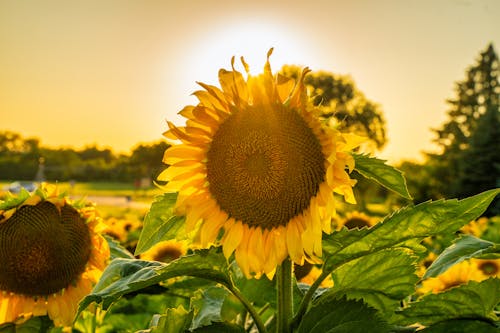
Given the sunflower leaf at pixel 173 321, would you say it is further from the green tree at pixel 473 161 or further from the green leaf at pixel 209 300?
the green tree at pixel 473 161

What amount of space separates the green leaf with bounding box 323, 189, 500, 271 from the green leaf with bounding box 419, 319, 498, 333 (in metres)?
0.18

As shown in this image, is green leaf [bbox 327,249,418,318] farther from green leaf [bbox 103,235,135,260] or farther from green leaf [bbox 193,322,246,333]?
green leaf [bbox 103,235,135,260]

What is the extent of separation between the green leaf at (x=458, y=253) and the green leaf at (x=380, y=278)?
67mm

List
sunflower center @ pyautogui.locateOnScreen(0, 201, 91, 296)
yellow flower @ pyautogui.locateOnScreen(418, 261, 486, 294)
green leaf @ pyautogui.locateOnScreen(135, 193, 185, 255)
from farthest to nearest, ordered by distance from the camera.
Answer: yellow flower @ pyautogui.locateOnScreen(418, 261, 486, 294), sunflower center @ pyautogui.locateOnScreen(0, 201, 91, 296), green leaf @ pyautogui.locateOnScreen(135, 193, 185, 255)

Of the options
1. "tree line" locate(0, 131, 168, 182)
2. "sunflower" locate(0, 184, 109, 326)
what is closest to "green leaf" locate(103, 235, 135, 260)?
"sunflower" locate(0, 184, 109, 326)

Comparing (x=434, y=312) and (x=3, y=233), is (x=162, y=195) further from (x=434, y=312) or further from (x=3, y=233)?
(x=3, y=233)

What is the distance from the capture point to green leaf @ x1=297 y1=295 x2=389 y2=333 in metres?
1.16

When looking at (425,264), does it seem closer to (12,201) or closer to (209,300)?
(209,300)

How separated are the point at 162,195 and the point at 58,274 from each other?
2.67 ft

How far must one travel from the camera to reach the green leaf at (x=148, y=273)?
1.17 meters

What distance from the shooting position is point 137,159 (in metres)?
53.5

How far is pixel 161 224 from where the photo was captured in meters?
1.41

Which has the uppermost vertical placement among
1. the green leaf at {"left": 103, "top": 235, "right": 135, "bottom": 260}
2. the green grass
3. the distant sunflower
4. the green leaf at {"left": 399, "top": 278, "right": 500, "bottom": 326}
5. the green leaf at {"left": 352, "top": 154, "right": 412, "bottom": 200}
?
the green leaf at {"left": 352, "top": 154, "right": 412, "bottom": 200}

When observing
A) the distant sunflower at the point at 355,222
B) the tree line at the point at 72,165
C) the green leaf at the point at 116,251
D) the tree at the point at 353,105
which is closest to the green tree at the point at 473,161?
the tree at the point at 353,105
